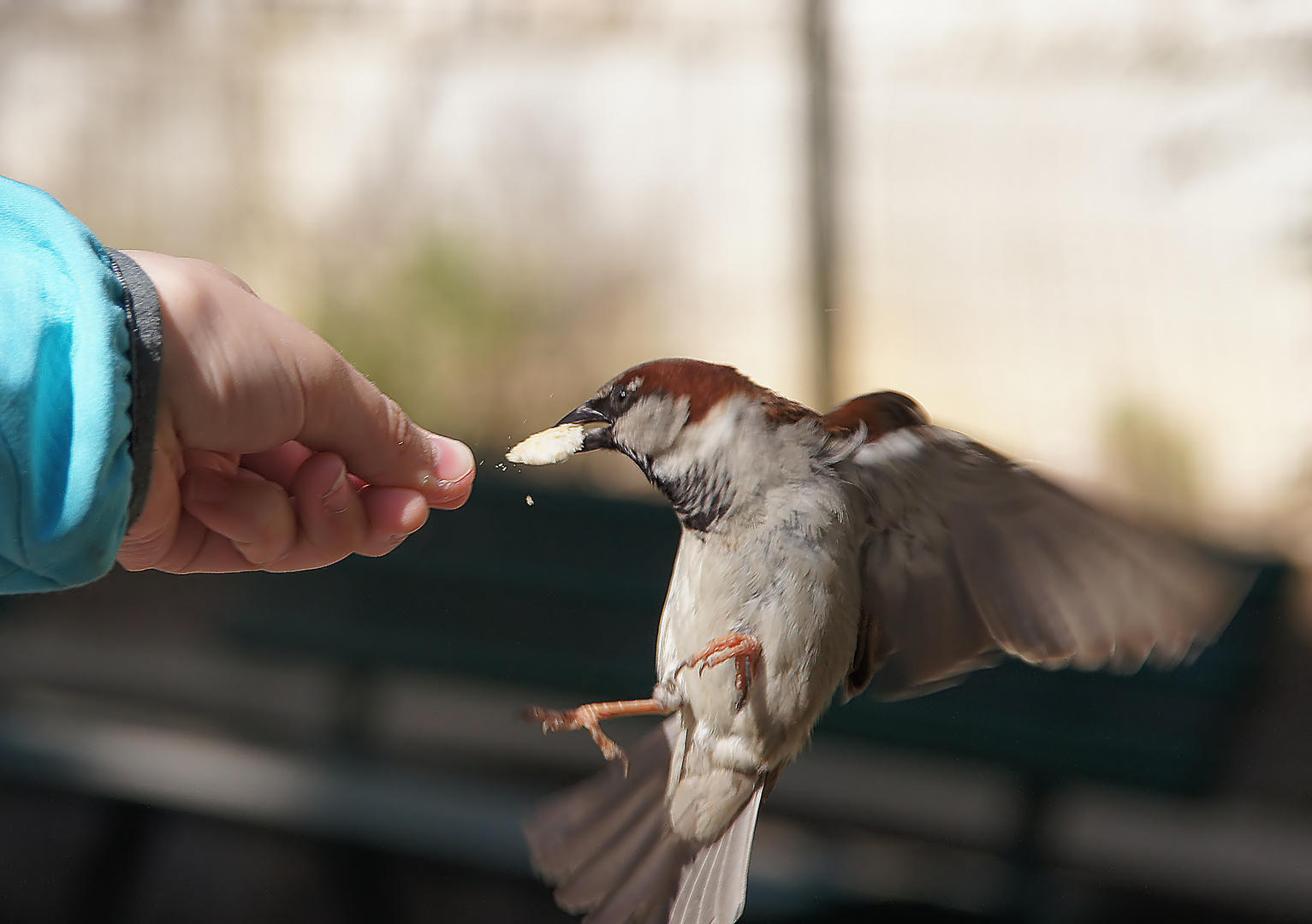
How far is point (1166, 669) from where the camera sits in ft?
5.39

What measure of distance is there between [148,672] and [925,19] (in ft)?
7.50

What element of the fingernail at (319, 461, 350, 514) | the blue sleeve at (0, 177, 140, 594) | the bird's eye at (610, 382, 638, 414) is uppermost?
the blue sleeve at (0, 177, 140, 594)

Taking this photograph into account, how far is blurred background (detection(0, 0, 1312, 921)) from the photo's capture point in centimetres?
196

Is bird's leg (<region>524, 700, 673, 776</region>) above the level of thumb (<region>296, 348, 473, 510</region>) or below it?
below

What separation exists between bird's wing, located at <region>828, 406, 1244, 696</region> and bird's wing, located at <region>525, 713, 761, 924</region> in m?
0.22

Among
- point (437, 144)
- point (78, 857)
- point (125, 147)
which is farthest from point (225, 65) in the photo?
point (78, 857)

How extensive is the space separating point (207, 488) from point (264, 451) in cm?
7

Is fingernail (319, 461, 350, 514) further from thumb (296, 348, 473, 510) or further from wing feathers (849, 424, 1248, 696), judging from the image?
wing feathers (849, 424, 1248, 696)

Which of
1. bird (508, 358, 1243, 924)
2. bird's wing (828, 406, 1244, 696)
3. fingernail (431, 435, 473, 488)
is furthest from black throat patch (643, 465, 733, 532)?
fingernail (431, 435, 473, 488)

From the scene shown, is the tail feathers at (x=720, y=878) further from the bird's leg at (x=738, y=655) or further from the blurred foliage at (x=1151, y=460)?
the blurred foliage at (x=1151, y=460)

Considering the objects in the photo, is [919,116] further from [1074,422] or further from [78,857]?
[78,857]

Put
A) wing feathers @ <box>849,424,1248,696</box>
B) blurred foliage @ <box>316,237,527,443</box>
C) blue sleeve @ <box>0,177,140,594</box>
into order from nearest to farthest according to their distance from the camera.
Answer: blue sleeve @ <box>0,177,140,594</box>, wing feathers @ <box>849,424,1248,696</box>, blurred foliage @ <box>316,237,527,443</box>

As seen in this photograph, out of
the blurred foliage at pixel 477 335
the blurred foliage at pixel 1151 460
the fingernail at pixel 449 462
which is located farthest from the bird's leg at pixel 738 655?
the blurred foliage at pixel 1151 460

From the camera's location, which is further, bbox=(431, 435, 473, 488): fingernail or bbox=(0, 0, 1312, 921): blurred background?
bbox=(0, 0, 1312, 921): blurred background
